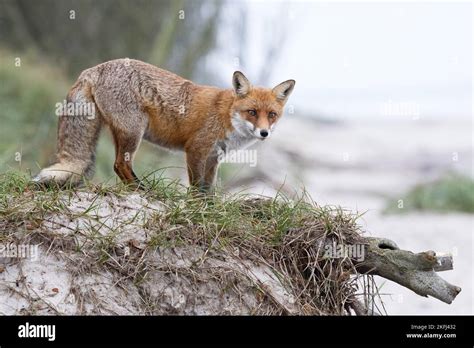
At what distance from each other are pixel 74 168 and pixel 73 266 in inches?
69.6

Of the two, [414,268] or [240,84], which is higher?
[240,84]

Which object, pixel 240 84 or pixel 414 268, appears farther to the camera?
pixel 240 84

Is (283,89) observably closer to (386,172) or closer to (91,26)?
(91,26)

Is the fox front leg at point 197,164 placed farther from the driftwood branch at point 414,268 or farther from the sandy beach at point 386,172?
the driftwood branch at point 414,268

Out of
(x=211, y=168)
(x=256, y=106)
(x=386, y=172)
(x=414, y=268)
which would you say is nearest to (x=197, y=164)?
(x=211, y=168)

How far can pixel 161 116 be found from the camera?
726 centimetres

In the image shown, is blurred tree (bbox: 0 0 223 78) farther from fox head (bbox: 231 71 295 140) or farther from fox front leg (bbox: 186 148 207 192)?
fox front leg (bbox: 186 148 207 192)

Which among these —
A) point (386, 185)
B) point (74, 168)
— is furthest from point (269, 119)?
point (386, 185)

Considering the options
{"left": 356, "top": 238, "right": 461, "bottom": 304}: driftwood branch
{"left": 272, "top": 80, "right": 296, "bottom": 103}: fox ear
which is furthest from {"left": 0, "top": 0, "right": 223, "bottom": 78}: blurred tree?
{"left": 356, "top": 238, "right": 461, "bottom": 304}: driftwood branch

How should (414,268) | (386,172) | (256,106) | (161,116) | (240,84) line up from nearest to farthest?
(414,268)
(161,116)
(256,106)
(240,84)
(386,172)

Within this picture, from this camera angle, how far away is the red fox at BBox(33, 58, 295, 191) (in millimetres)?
6965

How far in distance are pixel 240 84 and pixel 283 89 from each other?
433 mm
